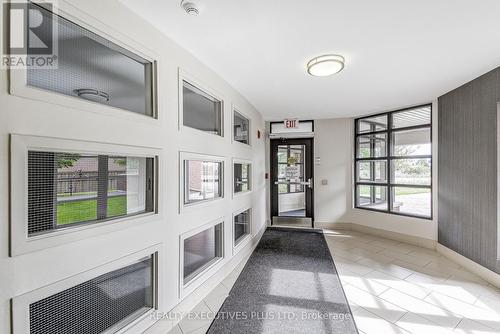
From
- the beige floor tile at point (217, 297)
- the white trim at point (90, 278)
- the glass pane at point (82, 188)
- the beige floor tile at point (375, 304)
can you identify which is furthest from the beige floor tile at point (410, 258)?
the glass pane at point (82, 188)

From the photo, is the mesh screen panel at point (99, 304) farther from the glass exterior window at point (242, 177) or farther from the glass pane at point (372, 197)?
the glass pane at point (372, 197)

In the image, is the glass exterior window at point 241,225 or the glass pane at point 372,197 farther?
the glass pane at point 372,197

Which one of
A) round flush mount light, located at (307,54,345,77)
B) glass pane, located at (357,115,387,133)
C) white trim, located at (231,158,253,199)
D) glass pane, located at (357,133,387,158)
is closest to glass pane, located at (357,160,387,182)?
glass pane, located at (357,133,387,158)

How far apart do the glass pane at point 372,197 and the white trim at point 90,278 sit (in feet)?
15.2

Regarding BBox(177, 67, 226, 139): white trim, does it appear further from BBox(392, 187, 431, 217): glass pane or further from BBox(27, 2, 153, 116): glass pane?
BBox(392, 187, 431, 217): glass pane

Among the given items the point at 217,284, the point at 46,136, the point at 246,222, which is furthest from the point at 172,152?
the point at 246,222

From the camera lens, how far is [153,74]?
189 cm

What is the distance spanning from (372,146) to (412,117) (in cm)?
92

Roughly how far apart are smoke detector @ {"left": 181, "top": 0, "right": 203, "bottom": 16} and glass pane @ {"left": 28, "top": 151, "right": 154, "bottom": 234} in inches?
48.0

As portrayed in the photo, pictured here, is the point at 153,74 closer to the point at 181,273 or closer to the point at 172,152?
the point at 172,152

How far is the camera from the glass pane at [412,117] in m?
4.07

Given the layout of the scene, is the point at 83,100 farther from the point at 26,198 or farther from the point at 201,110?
the point at 201,110

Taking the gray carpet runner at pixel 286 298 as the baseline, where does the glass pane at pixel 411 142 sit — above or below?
above

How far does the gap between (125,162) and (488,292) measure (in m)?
4.17
